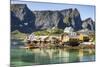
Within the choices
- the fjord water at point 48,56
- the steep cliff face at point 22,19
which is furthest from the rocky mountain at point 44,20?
the fjord water at point 48,56

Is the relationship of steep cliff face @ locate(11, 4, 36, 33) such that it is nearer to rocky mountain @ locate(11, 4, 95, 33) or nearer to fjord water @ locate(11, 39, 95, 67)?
rocky mountain @ locate(11, 4, 95, 33)

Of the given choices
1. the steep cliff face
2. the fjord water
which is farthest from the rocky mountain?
the fjord water

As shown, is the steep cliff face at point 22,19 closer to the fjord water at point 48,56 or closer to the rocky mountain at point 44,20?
the rocky mountain at point 44,20

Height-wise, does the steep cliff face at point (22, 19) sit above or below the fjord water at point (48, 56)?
above

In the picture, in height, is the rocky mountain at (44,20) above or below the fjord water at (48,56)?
above
